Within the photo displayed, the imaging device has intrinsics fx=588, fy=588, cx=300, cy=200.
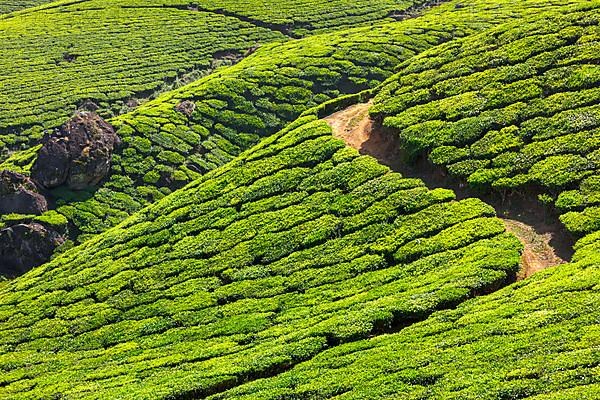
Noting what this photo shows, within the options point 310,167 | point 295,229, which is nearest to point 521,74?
point 310,167

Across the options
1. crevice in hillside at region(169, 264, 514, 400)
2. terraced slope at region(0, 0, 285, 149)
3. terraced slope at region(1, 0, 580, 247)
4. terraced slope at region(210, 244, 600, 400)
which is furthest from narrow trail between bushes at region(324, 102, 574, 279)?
terraced slope at region(0, 0, 285, 149)

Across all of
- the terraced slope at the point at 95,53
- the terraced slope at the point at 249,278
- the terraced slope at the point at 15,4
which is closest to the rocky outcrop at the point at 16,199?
the terraced slope at the point at 249,278

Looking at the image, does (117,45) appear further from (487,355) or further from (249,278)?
(487,355)

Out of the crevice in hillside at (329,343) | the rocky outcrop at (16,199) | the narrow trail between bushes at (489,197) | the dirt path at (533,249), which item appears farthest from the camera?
the rocky outcrop at (16,199)

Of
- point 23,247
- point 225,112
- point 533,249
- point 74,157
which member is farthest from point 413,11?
point 533,249

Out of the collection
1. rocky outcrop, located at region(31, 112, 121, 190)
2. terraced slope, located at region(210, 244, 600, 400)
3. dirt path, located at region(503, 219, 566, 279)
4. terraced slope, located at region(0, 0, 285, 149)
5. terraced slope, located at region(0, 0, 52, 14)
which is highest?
terraced slope, located at region(0, 0, 52, 14)

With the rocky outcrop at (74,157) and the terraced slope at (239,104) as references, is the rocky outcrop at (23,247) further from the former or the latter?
the rocky outcrop at (74,157)

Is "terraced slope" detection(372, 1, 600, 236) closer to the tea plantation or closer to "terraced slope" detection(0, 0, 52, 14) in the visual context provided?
the tea plantation
